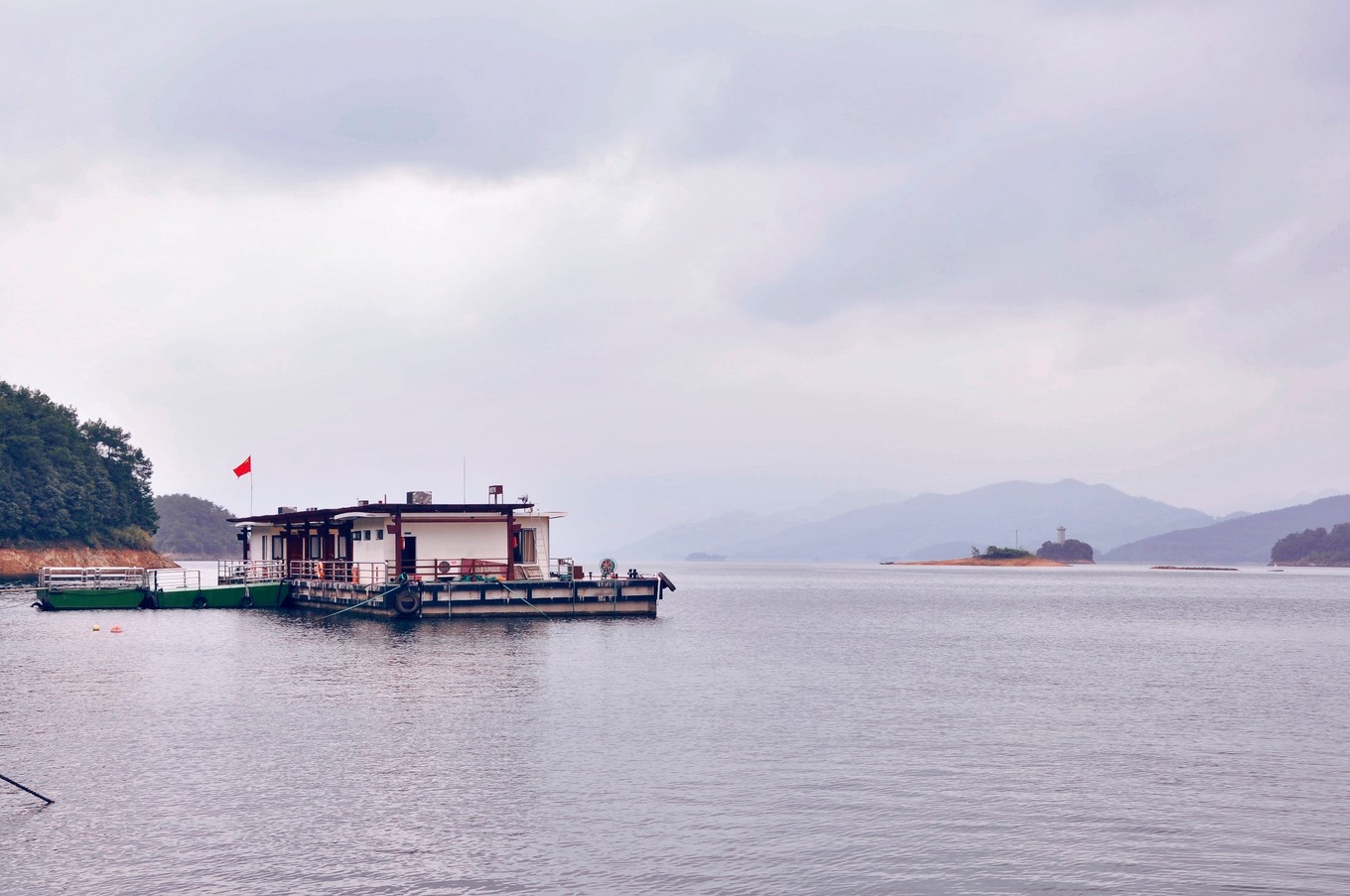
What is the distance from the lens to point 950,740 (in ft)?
97.0

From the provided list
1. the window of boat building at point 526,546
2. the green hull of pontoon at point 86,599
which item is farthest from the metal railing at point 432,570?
the green hull of pontoon at point 86,599

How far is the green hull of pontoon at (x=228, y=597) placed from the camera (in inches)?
2985

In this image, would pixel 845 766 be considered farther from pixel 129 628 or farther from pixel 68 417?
pixel 68 417

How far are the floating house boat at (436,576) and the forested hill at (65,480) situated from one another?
292 feet

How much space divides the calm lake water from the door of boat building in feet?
49.6

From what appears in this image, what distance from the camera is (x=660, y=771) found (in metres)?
25.5

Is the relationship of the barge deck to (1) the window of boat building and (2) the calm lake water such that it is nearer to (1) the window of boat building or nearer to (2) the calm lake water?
(1) the window of boat building

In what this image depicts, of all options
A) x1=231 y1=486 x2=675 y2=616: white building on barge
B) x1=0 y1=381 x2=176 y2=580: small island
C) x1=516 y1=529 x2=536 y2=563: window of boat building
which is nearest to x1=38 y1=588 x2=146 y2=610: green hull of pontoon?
x1=231 y1=486 x2=675 y2=616: white building on barge

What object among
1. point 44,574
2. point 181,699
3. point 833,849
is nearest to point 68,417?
point 44,574

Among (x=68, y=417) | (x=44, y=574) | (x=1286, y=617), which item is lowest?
(x=1286, y=617)

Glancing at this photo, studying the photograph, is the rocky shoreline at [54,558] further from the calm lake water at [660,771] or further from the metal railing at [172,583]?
the calm lake water at [660,771]

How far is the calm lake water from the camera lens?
18547mm

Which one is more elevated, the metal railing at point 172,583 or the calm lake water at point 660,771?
the metal railing at point 172,583

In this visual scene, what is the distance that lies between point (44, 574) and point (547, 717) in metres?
64.0
